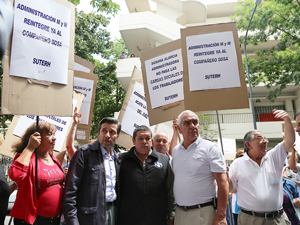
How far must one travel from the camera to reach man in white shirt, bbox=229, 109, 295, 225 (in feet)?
10.2

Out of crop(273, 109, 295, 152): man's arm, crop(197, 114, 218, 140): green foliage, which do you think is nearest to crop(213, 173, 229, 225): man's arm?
crop(273, 109, 295, 152): man's arm

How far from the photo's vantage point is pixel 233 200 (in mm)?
4848

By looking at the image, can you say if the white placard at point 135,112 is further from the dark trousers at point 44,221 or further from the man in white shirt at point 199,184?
the dark trousers at point 44,221

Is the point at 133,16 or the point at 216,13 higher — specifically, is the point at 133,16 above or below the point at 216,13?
below

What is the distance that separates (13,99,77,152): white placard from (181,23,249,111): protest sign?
158cm

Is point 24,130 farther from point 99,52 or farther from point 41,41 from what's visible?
point 99,52

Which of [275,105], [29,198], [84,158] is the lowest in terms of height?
[29,198]

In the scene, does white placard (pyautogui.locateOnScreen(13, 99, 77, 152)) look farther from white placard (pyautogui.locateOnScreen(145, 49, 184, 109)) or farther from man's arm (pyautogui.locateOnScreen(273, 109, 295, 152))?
man's arm (pyautogui.locateOnScreen(273, 109, 295, 152))

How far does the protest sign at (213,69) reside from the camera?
3.15 metres

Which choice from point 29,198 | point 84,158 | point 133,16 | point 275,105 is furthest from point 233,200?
point 275,105

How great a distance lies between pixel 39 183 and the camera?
104 inches

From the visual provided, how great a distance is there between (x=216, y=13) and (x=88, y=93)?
69.1ft

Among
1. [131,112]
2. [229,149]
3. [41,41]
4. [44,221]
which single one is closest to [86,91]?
[131,112]

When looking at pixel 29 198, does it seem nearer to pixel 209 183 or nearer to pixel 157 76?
pixel 209 183
